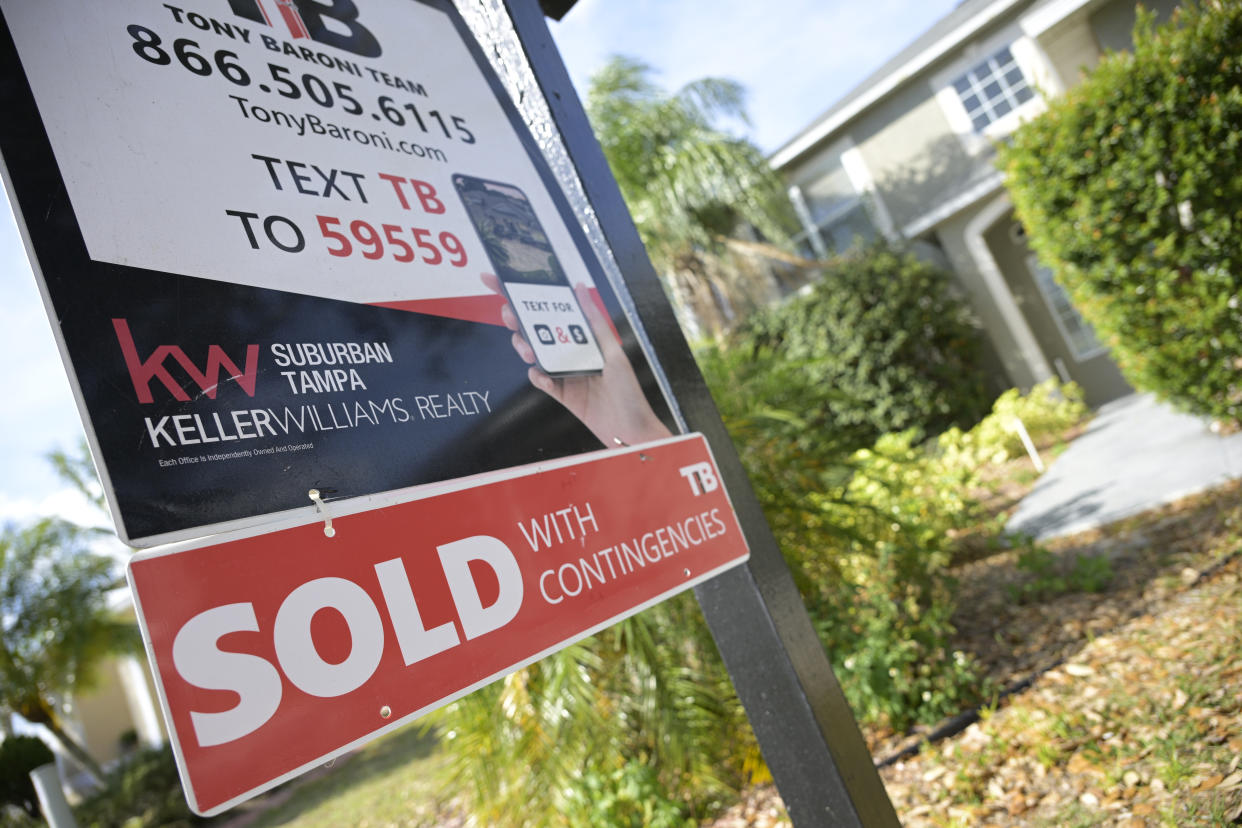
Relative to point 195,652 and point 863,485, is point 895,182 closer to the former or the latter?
point 863,485

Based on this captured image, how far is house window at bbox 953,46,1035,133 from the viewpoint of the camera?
12148mm

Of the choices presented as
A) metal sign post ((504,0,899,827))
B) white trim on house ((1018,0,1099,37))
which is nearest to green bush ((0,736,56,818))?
metal sign post ((504,0,899,827))

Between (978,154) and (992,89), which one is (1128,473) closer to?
(978,154)

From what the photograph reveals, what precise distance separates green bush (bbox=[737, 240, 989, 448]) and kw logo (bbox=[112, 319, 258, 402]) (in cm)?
1102

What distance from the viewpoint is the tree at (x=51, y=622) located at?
1349 centimetres

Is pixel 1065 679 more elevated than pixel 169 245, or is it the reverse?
pixel 169 245

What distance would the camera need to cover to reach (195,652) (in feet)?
3.28

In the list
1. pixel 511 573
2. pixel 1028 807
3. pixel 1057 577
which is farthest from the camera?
pixel 1057 577

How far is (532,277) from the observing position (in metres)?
1.79

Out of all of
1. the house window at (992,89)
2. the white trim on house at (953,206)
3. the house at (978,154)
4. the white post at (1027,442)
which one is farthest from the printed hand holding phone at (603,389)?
the house window at (992,89)

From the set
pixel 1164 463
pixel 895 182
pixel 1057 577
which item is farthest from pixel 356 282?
pixel 895 182

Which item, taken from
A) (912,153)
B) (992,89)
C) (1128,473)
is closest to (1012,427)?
(1128,473)

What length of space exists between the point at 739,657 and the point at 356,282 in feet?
4.16

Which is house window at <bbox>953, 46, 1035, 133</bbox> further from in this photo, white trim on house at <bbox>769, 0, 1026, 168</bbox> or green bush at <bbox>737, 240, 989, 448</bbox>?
green bush at <bbox>737, 240, 989, 448</bbox>
